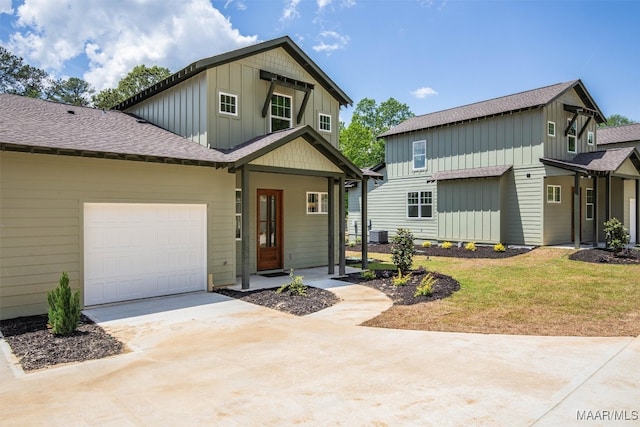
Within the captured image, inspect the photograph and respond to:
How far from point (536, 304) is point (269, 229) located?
7.37 m

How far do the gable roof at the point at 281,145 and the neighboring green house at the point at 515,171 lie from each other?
6755 mm

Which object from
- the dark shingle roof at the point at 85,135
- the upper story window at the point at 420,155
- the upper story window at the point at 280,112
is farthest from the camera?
the upper story window at the point at 420,155

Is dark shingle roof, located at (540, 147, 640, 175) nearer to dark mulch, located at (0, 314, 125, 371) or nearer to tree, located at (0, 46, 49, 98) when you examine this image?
dark mulch, located at (0, 314, 125, 371)

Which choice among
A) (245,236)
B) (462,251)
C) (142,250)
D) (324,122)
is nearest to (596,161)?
(462,251)

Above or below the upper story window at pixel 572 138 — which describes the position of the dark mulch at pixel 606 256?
below

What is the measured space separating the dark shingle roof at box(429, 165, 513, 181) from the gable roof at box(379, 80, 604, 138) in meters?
2.39

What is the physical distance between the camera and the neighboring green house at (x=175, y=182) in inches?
289

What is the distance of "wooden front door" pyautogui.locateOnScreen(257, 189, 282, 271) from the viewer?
12023 mm

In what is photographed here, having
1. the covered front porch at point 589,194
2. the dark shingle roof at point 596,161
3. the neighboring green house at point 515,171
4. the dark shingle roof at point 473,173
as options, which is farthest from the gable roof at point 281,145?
the covered front porch at point 589,194

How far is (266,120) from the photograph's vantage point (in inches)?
474

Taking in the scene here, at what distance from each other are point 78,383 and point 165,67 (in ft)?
109

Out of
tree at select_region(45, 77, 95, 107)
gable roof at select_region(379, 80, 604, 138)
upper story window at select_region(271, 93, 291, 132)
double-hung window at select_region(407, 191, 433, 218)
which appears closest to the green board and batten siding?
upper story window at select_region(271, 93, 291, 132)

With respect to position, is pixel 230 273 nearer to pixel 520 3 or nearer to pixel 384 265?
pixel 384 265

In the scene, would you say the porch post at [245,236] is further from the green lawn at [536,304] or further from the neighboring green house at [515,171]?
the neighboring green house at [515,171]
